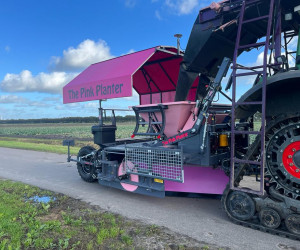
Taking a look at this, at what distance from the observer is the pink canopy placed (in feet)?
15.6

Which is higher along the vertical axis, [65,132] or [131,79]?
[131,79]

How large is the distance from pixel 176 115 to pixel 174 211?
1.74 metres

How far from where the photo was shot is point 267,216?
339cm

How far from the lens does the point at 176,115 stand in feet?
15.2

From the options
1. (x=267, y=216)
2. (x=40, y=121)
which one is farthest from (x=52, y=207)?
(x=40, y=121)

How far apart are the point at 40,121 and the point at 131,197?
10510 centimetres

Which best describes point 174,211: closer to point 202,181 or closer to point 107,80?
point 202,181

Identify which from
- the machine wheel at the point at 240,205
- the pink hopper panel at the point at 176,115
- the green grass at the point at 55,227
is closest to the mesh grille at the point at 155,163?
the pink hopper panel at the point at 176,115

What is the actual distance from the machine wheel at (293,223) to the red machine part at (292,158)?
509 millimetres

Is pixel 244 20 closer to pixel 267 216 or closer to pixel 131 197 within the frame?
pixel 267 216

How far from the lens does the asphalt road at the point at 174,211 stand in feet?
10.8

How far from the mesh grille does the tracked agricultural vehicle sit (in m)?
0.02

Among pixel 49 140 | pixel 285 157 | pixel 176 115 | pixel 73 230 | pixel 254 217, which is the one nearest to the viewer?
pixel 285 157

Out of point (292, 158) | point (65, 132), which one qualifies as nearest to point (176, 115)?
point (292, 158)
